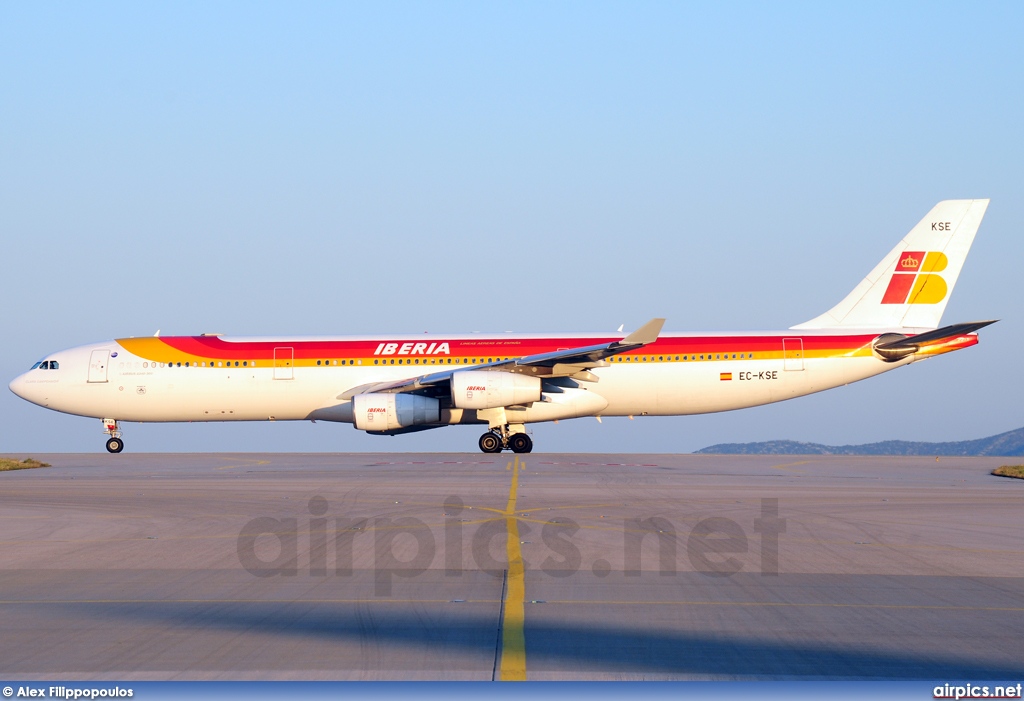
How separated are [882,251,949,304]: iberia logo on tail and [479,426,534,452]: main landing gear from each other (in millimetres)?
13362

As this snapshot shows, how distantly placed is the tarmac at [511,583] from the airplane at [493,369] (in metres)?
14.2

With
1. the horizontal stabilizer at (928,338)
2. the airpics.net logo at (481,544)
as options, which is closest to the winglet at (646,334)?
the horizontal stabilizer at (928,338)

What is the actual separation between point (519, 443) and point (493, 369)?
285 cm

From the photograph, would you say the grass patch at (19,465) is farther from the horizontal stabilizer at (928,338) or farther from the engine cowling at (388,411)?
the horizontal stabilizer at (928,338)

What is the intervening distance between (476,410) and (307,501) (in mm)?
16301

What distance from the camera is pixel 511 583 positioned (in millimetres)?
9656

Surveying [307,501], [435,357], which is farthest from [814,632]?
[435,357]

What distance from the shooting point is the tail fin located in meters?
36.5

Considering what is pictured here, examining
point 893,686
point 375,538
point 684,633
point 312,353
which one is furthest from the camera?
point 312,353

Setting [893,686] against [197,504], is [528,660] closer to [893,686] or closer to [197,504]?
[893,686]

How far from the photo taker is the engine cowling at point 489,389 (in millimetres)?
32438

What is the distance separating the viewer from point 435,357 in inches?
1387

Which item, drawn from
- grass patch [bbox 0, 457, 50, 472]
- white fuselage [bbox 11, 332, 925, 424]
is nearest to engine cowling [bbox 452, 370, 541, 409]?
white fuselage [bbox 11, 332, 925, 424]

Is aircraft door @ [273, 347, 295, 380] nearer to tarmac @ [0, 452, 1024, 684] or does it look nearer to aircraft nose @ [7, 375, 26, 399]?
aircraft nose @ [7, 375, 26, 399]
